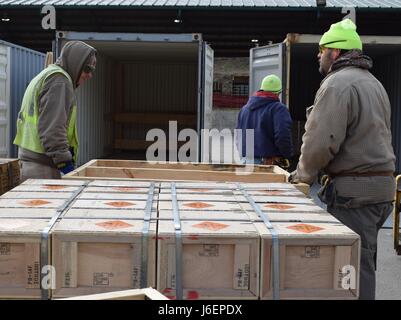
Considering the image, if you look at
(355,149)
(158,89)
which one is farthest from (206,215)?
(158,89)

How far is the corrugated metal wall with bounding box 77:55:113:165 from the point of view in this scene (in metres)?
14.3

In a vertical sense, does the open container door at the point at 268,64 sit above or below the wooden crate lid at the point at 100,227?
above

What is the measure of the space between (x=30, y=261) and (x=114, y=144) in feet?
54.6

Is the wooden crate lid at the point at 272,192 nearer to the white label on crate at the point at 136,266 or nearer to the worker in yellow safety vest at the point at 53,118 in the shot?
the white label on crate at the point at 136,266

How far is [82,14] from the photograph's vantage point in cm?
1723

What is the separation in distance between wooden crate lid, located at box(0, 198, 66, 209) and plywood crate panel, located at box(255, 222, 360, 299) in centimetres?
132

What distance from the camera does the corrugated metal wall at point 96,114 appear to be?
14.3 metres

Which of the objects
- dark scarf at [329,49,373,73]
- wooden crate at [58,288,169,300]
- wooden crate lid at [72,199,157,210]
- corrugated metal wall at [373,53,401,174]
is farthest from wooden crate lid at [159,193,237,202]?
corrugated metal wall at [373,53,401,174]

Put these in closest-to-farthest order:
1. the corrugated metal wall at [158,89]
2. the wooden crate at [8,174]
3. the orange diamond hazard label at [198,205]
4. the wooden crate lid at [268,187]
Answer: the orange diamond hazard label at [198,205], the wooden crate lid at [268,187], the wooden crate at [8,174], the corrugated metal wall at [158,89]

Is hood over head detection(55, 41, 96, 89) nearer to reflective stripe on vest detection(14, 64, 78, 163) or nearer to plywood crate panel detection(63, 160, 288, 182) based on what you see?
reflective stripe on vest detection(14, 64, 78, 163)

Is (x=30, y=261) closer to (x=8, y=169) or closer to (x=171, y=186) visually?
(x=171, y=186)

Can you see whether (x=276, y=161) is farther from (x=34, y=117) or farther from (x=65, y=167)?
(x=34, y=117)

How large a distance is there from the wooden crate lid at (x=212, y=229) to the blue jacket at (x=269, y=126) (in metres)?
4.09

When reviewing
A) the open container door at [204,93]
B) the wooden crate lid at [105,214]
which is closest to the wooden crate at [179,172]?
the wooden crate lid at [105,214]
